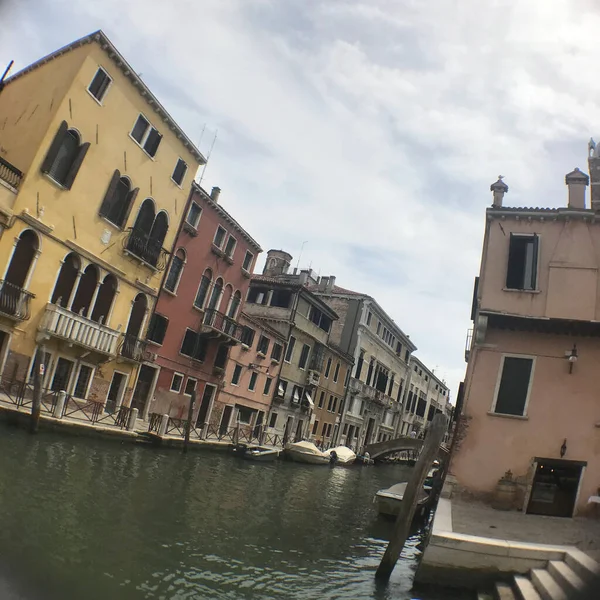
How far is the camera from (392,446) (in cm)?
3142

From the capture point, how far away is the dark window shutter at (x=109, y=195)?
17855 millimetres

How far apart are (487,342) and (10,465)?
10.5 metres

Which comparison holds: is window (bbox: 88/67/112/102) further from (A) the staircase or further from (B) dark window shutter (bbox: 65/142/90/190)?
(A) the staircase

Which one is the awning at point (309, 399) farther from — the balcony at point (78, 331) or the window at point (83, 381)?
the window at point (83, 381)

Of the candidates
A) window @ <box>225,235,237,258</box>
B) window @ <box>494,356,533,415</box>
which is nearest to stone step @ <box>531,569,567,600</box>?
window @ <box>494,356,533,415</box>

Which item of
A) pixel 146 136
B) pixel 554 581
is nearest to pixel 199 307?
pixel 146 136

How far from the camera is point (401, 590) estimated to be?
25.0 feet

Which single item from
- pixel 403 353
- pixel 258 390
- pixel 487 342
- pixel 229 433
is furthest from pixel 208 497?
pixel 403 353

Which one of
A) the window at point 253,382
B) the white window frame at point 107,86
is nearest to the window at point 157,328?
the window at point 253,382

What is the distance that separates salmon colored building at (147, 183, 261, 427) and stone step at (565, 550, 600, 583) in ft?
57.1

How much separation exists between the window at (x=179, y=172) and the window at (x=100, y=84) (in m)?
4.36

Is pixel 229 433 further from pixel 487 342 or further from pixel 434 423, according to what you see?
pixel 434 423

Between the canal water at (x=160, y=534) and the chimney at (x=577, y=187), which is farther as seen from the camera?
the chimney at (x=577, y=187)

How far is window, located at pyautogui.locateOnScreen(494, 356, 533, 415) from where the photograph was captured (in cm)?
1176
